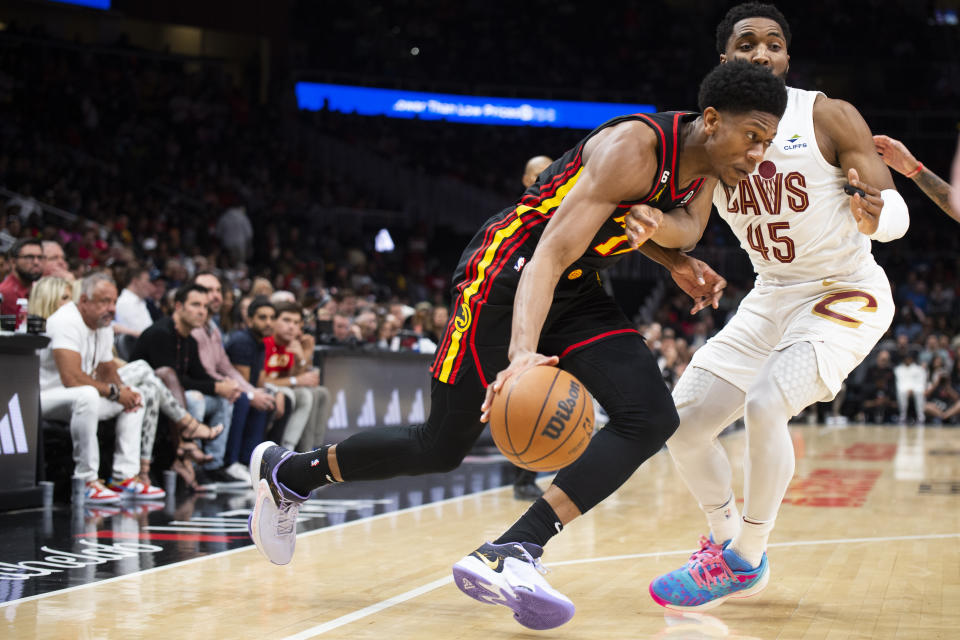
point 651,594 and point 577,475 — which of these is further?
point 651,594

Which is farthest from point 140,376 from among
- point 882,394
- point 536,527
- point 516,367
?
point 882,394

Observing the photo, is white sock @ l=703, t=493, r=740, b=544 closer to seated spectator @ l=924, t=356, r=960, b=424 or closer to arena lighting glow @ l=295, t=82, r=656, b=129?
seated spectator @ l=924, t=356, r=960, b=424

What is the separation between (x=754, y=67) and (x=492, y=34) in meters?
25.5

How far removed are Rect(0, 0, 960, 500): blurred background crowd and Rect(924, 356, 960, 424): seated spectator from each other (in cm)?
4

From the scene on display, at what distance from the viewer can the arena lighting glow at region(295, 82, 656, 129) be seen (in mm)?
25120

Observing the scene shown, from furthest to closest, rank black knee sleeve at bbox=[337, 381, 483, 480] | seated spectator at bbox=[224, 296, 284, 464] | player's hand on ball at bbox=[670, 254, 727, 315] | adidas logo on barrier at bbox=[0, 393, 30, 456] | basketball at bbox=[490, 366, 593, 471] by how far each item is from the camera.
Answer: seated spectator at bbox=[224, 296, 284, 464] < adidas logo on barrier at bbox=[0, 393, 30, 456] < player's hand on ball at bbox=[670, 254, 727, 315] < black knee sleeve at bbox=[337, 381, 483, 480] < basketball at bbox=[490, 366, 593, 471]

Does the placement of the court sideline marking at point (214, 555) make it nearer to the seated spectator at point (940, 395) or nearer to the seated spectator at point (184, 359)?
the seated spectator at point (184, 359)

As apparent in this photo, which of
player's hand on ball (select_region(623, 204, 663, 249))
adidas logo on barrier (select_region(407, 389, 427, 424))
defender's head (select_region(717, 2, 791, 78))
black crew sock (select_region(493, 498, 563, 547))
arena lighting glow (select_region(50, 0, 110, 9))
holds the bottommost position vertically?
adidas logo on barrier (select_region(407, 389, 427, 424))

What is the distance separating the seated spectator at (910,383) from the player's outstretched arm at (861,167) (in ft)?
54.1

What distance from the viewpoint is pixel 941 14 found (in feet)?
95.0

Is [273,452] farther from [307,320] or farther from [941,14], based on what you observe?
[941,14]

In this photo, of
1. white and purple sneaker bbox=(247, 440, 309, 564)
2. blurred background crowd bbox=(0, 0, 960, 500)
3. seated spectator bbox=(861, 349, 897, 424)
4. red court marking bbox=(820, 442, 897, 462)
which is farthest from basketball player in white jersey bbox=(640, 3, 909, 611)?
seated spectator bbox=(861, 349, 897, 424)

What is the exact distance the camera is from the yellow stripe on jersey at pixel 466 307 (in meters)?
3.55

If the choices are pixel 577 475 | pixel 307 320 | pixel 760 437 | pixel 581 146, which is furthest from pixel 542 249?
pixel 307 320
